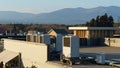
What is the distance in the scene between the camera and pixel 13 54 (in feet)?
117

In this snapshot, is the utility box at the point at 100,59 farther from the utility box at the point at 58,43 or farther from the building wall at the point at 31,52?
the utility box at the point at 58,43

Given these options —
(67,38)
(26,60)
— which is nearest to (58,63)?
(67,38)

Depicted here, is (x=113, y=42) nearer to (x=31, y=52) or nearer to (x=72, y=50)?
(x=31, y=52)

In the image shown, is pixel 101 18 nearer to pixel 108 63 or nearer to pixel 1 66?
pixel 1 66

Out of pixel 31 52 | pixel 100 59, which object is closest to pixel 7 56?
pixel 31 52

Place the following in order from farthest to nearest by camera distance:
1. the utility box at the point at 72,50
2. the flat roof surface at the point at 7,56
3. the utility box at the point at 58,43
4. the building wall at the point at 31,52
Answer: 1. the flat roof surface at the point at 7,56
2. the utility box at the point at 58,43
3. the building wall at the point at 31,52
4. the utility box at the point at 72,50

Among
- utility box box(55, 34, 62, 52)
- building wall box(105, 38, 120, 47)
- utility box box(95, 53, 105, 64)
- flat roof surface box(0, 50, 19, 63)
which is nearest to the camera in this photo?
utility box box(95, 53, 105, 64)

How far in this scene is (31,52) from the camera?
31234 millimetres

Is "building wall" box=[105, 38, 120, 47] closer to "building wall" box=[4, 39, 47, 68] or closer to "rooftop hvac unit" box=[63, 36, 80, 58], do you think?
"building wall" box=[4, 39, 47, 68]

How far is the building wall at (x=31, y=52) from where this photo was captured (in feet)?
92.1

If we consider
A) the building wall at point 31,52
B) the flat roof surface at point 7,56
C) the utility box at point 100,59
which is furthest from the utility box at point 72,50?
the flat roof surface at point 7,56

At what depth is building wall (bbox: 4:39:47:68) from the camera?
28086mm

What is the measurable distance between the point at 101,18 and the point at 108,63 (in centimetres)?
3743

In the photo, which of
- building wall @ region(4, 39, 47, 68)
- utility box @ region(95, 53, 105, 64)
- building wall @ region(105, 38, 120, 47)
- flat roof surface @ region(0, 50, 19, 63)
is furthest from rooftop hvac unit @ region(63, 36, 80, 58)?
building wall @ region(105, 38, 120, 47)
